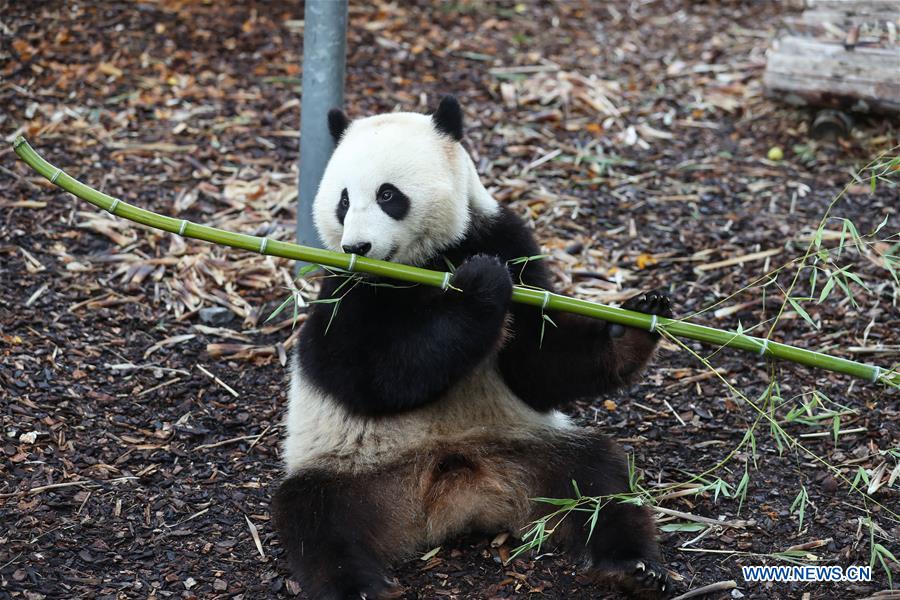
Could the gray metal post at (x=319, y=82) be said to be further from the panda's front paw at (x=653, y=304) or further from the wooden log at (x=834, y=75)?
the wooden log at (x=834, y=75)

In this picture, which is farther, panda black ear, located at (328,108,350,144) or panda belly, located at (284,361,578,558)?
panda black ear, located at (328,108,350,144)

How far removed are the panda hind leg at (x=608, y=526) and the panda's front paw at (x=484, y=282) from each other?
0.82m

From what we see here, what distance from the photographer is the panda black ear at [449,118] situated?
4320 mm

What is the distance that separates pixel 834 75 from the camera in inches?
282

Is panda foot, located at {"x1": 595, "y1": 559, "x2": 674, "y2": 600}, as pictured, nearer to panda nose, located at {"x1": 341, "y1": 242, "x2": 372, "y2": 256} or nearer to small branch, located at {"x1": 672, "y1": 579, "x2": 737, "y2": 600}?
small branch, located at {"x1": 672, "y1": 579, "x2": 737, "y2": 600}

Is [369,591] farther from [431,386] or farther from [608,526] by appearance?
[608,526]

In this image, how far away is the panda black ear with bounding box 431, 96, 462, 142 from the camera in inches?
170

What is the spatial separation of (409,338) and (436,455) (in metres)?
0.61

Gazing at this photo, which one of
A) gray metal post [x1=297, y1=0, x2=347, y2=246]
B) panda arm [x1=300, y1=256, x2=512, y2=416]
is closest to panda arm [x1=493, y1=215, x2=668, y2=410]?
panda arm [x1=300, y1=256, x2=512, y2=416]

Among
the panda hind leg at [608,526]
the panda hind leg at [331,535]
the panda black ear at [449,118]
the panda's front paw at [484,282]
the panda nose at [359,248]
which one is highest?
the panda black ear at [449,118]

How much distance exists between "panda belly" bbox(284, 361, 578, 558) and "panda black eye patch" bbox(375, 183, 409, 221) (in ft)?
2.74

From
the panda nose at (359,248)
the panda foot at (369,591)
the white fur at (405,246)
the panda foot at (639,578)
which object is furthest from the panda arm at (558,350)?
the panda foot at (369,591)

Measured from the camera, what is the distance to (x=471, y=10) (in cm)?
945

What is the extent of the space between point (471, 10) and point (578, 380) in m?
5.89
